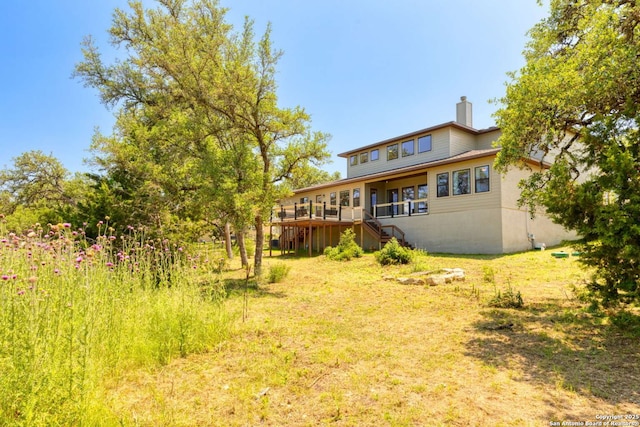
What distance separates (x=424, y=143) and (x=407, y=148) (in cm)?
126

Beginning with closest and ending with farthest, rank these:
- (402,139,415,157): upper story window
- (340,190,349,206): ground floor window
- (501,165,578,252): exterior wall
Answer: (501,165,578,252): exterior wall
(402,139,415,157): upper story window
(340,190,349,206): ground floor window

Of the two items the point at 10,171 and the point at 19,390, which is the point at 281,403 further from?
the point at 10,171

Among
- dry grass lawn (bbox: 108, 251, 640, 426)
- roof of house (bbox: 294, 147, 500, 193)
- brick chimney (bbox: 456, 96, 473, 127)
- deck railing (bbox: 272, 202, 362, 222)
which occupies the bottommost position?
dry grass lawn (bbox: 108, 251, 640, 426)

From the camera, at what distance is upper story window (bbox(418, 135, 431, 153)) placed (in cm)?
2022

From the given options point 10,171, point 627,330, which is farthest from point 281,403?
point 10,171

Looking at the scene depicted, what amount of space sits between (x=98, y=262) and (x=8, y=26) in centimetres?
821

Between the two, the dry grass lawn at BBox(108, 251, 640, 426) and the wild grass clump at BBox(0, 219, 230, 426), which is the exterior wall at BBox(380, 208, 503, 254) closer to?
the dry grass lawn at BBox(108, 251, 640, 426)

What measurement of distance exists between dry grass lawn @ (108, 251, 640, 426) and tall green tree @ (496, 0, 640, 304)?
1.23 meters

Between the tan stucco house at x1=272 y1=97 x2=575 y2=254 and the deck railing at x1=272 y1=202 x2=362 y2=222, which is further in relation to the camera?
the deck railing at x1=272 y1=202 x2=362 y2=222

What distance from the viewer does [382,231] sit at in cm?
2016

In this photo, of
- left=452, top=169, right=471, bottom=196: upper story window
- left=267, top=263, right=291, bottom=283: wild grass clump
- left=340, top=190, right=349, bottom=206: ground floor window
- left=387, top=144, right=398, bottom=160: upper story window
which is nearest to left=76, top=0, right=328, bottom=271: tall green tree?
left=267, top=263, right=291, bottom=283: wild grass clump

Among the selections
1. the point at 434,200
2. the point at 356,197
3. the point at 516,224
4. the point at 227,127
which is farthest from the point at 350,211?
the point at 227,127

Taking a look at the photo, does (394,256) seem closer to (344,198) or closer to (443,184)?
(443,184)

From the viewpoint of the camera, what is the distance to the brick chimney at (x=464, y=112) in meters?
21.8
